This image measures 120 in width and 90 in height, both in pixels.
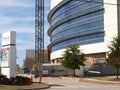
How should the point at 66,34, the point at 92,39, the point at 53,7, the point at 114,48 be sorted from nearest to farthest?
the point at 114,48, the point at 92,39, the point at 66,34, the point at 53,7

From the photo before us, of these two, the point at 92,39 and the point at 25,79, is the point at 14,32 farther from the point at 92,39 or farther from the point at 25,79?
the point at 92,39

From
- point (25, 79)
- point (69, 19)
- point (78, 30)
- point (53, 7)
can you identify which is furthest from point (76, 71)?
point (25, 79)

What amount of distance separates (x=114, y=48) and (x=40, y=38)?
74169 mm

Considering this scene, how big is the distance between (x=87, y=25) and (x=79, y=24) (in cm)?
476

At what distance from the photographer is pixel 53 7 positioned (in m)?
127

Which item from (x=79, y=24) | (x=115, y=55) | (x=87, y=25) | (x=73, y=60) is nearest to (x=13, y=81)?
(x=115, y=55)

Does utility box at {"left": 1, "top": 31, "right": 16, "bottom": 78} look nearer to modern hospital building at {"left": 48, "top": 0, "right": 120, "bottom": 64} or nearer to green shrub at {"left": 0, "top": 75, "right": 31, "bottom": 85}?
green shrub at {"left": 0, "top": 75, "right": 31, "bottom": 85}

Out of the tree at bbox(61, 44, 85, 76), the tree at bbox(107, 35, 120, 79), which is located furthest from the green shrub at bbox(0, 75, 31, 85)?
the tree at bbox(61, 44, 85, 76)

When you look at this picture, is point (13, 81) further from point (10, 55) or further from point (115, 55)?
point (115, 55)

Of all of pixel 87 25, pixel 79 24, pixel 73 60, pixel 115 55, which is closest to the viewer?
pixel 115 55

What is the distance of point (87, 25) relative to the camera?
338 ft

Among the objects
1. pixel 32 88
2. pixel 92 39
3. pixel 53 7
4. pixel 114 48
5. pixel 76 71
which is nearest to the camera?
pixel 32 88

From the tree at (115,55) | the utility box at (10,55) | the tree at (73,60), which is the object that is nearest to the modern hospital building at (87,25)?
the tree at (73,60)

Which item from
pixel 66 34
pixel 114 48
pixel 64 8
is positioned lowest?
pixel 114 48
